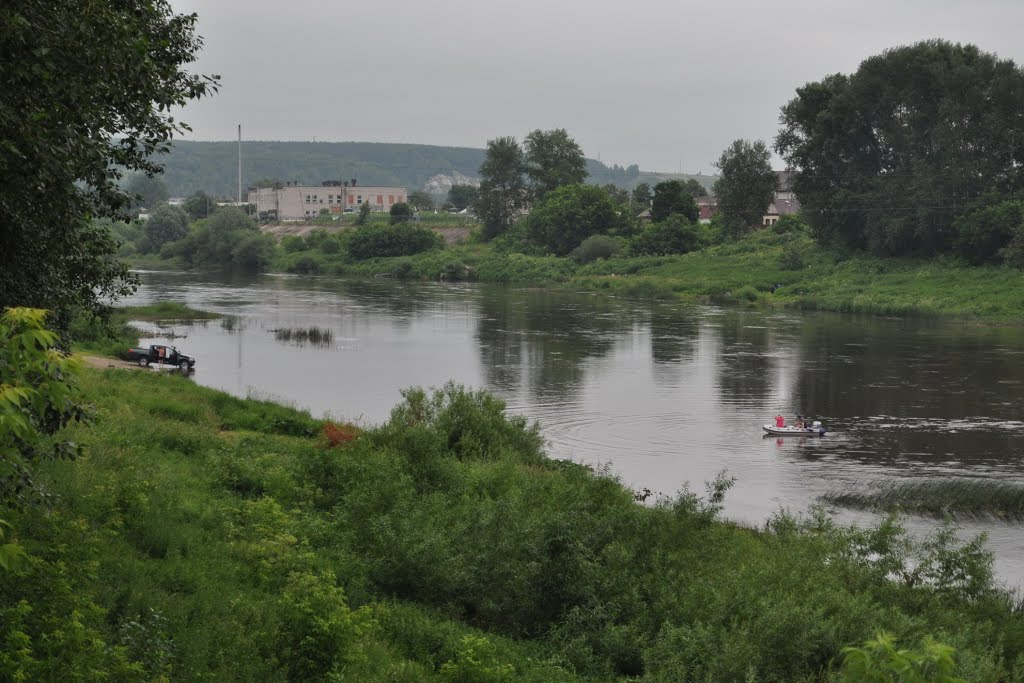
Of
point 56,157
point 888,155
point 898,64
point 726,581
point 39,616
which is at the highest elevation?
point 898,64

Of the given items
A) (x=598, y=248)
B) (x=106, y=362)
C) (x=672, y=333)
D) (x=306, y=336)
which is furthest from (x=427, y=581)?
(x=598, y=248)

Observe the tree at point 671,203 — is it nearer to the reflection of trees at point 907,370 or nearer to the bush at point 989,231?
the bush at point 989,231

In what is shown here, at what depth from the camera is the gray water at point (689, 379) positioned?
30234 mm

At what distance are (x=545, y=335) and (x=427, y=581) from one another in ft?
140

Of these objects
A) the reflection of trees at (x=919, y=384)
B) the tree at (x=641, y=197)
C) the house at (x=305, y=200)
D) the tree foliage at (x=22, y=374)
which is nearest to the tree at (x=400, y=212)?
the house at (x=305, y=200)

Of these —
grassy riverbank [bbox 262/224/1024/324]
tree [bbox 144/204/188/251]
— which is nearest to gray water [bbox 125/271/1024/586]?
grassy riverbank [bbox 262/224/1024/324]

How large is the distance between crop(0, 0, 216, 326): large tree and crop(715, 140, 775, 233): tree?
3835 inches

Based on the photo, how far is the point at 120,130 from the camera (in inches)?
515

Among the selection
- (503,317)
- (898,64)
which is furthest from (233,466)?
(898,64)

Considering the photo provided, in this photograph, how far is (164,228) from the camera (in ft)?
443

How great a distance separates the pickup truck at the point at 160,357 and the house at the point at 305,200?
127063 millimetres

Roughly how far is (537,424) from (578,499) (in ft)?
28.5

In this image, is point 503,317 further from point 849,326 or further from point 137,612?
point 137,612

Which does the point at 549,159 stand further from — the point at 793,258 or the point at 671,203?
the point at 793,258
